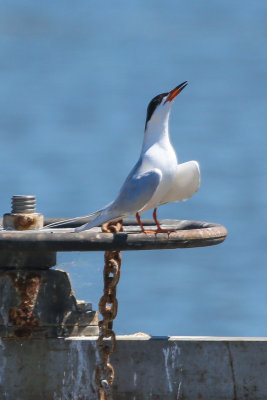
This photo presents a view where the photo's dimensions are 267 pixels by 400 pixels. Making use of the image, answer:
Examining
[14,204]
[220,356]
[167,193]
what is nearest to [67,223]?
[14,204]

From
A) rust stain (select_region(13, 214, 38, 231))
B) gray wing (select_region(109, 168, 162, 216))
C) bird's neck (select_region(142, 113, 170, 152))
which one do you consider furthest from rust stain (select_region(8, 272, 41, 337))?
bird's neck (select_region(142, 113, 170, 152))

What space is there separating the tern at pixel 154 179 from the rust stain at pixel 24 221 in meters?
0.65

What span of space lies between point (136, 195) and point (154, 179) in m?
0.13

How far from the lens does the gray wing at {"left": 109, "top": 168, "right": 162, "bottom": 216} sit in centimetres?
538

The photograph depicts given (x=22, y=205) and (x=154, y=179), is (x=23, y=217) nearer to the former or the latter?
(x=22, y=205)

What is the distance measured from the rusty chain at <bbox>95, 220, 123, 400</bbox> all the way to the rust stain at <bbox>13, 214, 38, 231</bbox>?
0.93m

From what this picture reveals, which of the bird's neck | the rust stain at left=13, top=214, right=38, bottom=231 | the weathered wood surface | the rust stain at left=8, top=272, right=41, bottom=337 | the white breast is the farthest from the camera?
the rust stain at left=13, top=214, right=38, bottom=231

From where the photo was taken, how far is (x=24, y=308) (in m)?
5.89

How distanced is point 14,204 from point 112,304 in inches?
50.6

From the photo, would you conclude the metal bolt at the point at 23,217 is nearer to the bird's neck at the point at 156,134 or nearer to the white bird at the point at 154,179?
the white bird at the point at 154,179

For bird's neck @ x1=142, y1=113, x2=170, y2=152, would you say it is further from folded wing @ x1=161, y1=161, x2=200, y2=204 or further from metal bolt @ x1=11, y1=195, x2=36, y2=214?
metal bolt @ x1=11, y1=195, x2=36, y2=214

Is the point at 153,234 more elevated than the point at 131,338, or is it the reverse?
the point at 153,234

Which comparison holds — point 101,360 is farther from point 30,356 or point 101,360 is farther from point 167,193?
point 167,193

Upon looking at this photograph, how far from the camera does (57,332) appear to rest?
5.98 metres
